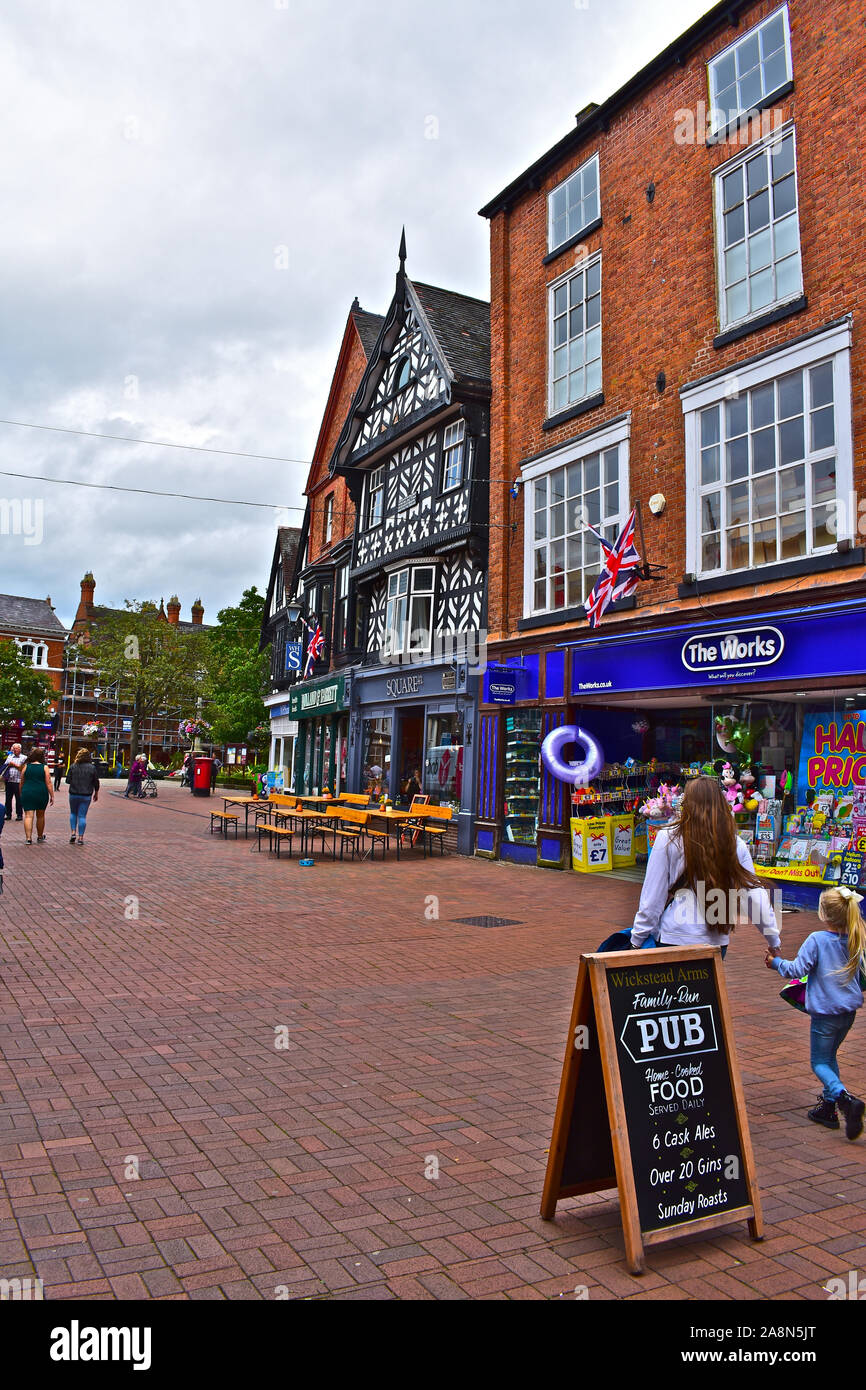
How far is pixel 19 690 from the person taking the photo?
66.7 metres

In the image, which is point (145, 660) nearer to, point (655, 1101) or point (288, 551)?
point (288, 551)

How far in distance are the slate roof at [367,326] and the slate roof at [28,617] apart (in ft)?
209

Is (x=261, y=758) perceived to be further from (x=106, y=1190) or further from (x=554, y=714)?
(x=106, y=1190)

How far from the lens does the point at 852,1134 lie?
4633mm

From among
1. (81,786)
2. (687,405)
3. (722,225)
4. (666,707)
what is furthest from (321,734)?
(722,225)

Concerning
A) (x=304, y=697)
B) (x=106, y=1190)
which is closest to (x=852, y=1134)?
(x=106, y=1190)

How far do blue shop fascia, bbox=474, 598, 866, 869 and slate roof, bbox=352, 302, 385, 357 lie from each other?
15.3m

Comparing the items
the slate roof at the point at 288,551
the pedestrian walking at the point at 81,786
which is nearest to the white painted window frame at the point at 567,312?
the pedestrian walking at the point at 81,786

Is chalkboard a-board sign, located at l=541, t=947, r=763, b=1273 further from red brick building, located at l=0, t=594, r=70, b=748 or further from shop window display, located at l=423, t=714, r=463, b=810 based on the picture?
red brick building, located at l=0, t=594, r=70, b=748

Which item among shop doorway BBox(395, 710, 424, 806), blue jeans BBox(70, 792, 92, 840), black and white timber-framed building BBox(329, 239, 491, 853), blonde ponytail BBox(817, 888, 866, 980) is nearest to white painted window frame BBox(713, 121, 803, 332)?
black and white timber-framed building BBox(329, 239, 491, 853)

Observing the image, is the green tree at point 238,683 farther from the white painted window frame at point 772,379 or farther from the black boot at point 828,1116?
the black boot at point 828,1116

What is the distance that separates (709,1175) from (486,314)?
76.5ft

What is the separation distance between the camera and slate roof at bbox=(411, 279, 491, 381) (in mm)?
20938
